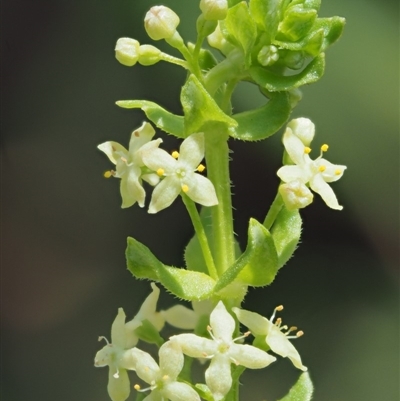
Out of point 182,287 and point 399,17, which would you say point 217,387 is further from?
point 399,17

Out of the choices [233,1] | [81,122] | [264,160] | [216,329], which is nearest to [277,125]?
[233,1]

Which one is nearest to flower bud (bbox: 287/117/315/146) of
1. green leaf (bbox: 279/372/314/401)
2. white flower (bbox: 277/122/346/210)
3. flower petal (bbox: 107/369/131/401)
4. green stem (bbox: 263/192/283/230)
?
white flower (bbox: 277/122/346/210)

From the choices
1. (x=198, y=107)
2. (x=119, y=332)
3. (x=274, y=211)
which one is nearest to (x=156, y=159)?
(x=198, y=107)

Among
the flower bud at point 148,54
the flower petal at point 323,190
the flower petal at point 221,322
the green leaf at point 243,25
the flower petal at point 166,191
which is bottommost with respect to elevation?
the flower petal at point 221,322

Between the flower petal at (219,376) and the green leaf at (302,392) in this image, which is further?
the green leaf at (302,392)

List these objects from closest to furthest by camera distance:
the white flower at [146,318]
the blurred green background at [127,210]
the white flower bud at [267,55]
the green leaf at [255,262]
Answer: the green leaf at [255,262]
the white flower bud at [267,55]
the white flower at [146,318]
the blurred green background at [127,210]

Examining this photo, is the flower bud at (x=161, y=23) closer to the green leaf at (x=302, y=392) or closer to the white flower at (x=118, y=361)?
the white flower at (x=118, y=361)

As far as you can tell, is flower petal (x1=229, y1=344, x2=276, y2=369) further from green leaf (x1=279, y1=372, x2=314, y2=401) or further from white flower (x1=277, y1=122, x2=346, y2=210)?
white flower (x1=277, y1=122, x2=346, y2=210)

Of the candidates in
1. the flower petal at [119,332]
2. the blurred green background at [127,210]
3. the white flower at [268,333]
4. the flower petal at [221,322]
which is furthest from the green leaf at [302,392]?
the blurred green background at [127,210]

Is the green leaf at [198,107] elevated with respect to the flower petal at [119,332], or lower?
elevated
